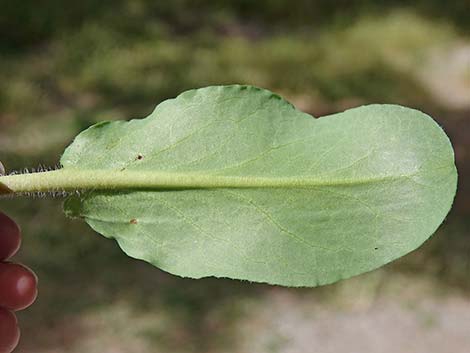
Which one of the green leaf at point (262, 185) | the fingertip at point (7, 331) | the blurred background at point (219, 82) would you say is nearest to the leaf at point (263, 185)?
the green leaf at point (262, 185)

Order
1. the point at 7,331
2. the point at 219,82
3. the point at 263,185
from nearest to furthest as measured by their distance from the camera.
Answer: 1. the point at 263,185
2. the point at 7,331
3. the point at 219,82

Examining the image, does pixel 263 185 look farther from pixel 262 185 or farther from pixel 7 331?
pixel 7 331

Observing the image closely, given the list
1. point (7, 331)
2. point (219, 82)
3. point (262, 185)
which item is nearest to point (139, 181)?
point (262, 185)

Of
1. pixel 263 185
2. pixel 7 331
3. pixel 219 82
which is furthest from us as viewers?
pixel 219 82

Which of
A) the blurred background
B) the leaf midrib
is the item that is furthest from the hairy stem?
the blurred background

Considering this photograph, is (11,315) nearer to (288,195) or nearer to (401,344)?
(288,195)
